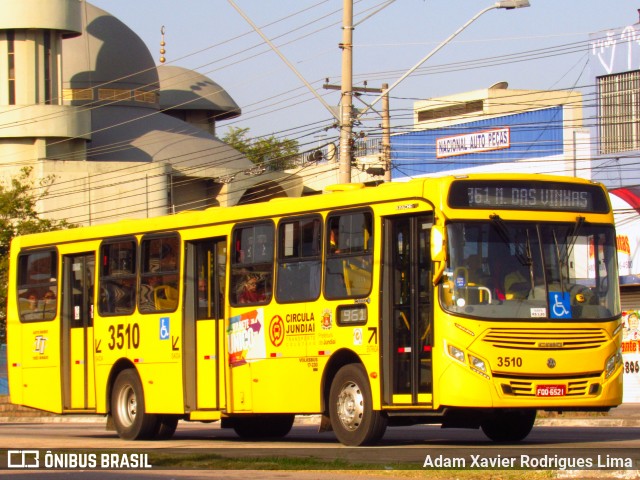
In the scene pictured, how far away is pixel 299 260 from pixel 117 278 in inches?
168

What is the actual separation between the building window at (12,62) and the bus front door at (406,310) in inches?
1798

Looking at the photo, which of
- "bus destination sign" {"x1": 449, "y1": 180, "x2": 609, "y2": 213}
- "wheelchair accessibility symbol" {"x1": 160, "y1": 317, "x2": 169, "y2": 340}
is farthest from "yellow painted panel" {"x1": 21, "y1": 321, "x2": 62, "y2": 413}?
"bus destination sign" {"x1": 449, "y1": 180, "x2": 609, "y2": 213}

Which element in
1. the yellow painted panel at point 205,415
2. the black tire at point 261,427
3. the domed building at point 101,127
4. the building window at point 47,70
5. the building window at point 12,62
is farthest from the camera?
the building window at point 47,70

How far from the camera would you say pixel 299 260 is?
1675 centimetres

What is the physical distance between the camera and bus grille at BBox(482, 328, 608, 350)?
48.1ft

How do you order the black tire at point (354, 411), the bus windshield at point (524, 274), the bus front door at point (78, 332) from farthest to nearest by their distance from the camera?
the bus front door at point (78, 332) → the black tire at point (354, 411) → the bus windshield at point (524, 274)

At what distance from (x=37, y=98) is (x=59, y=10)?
4013mm

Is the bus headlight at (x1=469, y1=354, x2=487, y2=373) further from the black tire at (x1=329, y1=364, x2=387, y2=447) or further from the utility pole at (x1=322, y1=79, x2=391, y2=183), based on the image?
the utility pole at (x1=322, y1=79, x2=391, y2=183)

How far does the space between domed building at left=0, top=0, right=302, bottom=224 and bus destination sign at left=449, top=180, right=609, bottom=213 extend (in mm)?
38820

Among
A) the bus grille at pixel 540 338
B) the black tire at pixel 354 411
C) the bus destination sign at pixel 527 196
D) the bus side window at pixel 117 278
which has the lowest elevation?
the black tire at pixel 354 411

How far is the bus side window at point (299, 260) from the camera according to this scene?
54.1 feet

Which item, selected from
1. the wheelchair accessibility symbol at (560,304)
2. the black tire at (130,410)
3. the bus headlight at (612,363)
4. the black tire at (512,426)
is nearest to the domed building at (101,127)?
the black tire at (130,410)

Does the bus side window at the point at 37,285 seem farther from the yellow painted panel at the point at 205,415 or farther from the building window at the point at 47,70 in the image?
the building window at the point at 47,70

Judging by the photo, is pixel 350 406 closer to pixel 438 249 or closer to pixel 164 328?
pixel 438 249
